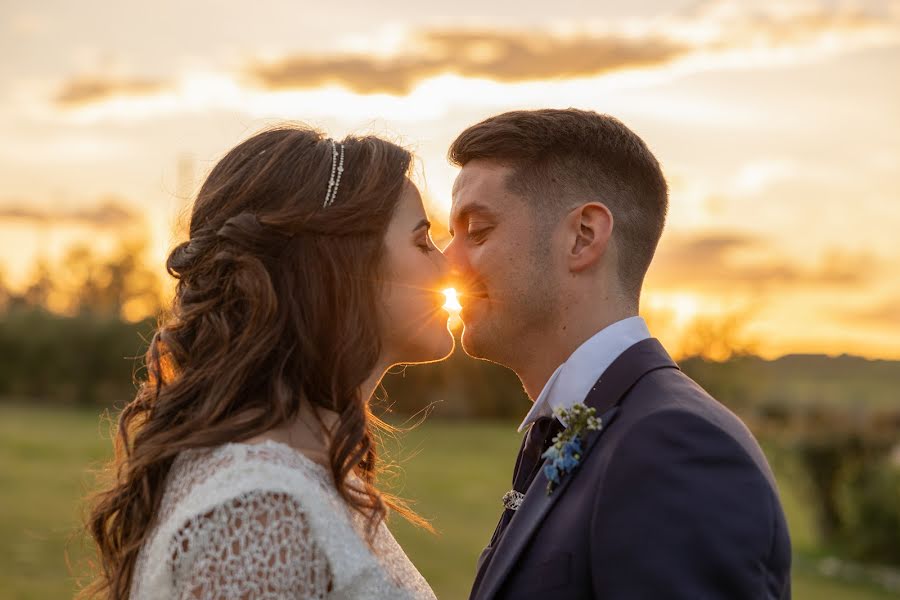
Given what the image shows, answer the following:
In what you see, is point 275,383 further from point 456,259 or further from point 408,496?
point 408,496

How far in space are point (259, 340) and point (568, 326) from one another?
1063mm

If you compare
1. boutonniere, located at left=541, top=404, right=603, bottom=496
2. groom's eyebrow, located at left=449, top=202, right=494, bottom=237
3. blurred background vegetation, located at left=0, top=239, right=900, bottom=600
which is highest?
groom's eyebrow, located at left=449, top=202, right=494, bottom=237

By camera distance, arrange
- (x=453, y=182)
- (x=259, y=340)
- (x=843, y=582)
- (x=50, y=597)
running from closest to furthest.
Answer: (x=259, y=340) → (x=453, y=182) → (x=50, y=597) → (x=843, y=582)

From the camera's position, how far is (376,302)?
11.0 ft

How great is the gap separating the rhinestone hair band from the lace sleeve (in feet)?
3.18

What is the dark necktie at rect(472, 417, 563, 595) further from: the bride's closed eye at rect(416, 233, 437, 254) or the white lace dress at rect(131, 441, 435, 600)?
the bride's closed eye at rect(416, 233, 437, 254)

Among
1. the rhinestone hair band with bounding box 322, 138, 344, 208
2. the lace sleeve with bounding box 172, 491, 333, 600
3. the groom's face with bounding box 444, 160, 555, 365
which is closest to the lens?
the lace sleeve with bounding box 172, 491, 333, 600

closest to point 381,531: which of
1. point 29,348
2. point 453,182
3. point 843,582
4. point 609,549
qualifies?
point 609,549

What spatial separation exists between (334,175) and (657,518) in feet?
4.87

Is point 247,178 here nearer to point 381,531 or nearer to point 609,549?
point 381,531

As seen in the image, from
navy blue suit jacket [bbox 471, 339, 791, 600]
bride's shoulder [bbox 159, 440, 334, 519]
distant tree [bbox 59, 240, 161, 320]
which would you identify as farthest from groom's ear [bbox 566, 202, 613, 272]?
distant tree [bbox 59, 240, 161, 320]

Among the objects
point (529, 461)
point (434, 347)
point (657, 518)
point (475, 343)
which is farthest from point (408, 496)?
point (657, 518)

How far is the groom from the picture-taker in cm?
252

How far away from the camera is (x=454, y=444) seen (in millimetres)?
26844
